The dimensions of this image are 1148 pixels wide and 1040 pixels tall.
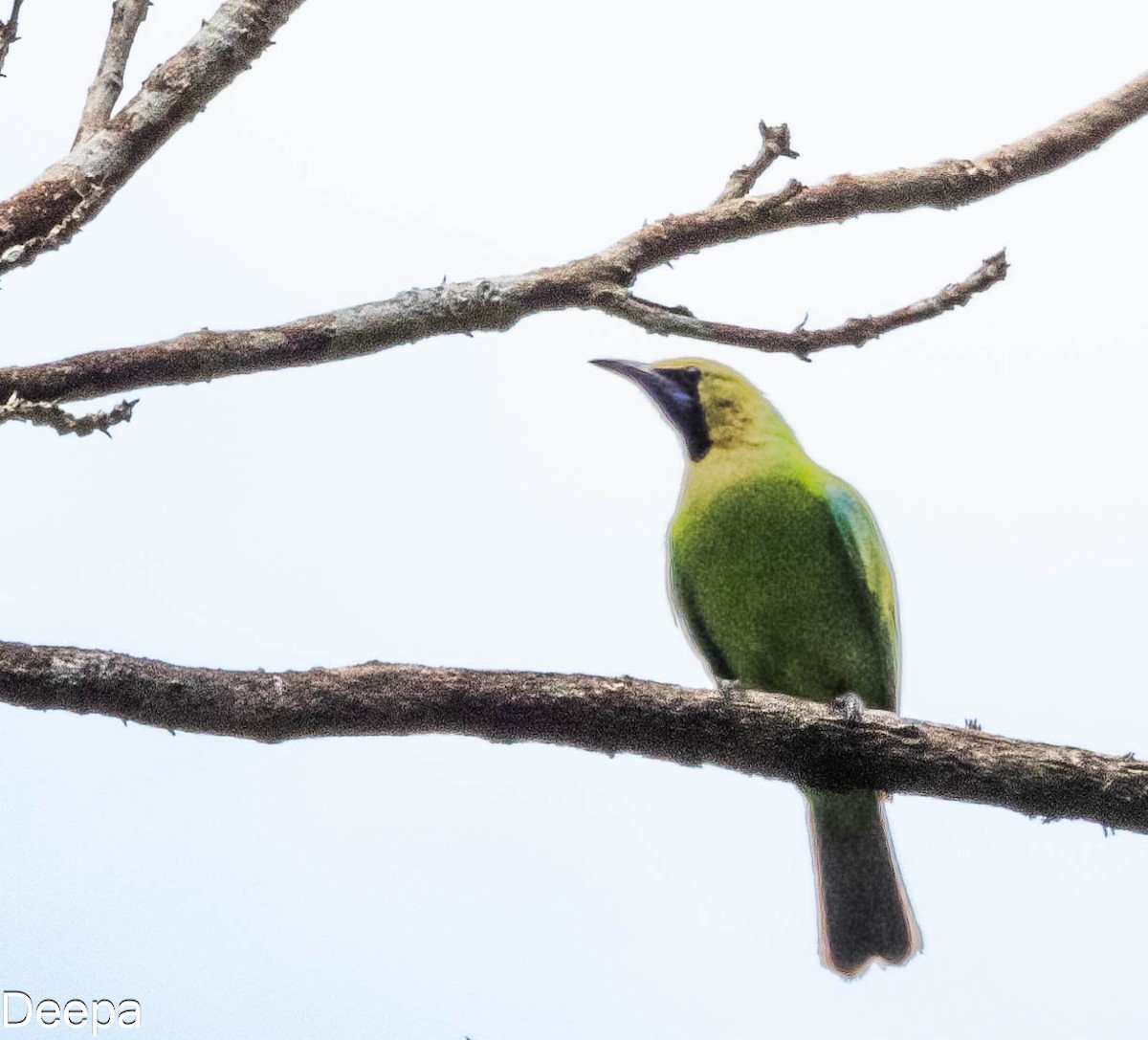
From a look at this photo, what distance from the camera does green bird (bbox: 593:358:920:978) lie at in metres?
5.45

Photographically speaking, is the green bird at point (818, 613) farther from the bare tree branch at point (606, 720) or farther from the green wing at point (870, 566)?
the bare tree branch at point (606, 720)

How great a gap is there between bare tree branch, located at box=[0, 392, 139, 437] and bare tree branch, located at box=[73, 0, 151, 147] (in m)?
1.13

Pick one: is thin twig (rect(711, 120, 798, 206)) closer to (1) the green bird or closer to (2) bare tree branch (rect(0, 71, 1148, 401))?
(2) bare tree branch (rect(0, 71, 1148, 401))

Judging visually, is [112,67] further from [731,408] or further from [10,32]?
[731,408]

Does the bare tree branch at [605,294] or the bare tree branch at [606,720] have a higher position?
the bare tree branch at [605,294]

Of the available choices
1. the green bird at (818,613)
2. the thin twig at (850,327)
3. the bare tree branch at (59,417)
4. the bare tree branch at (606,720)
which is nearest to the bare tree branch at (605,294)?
the thin twig at (850,327)

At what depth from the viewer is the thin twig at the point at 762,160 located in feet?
15.5

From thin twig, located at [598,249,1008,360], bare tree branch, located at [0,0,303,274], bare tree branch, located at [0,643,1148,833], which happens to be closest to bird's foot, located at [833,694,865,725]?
bare tree branch, located at [0,643,1148,833]

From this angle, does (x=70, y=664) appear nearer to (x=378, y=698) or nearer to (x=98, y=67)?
(x=378, y=698)

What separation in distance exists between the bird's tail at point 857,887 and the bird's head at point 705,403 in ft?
5.38

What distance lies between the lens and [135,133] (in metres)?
4.51

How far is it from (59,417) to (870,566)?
10.9 feet

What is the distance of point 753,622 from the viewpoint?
5.57 metres

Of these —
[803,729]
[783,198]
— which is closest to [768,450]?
[783,198]
